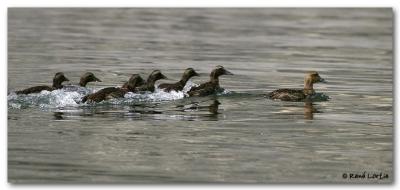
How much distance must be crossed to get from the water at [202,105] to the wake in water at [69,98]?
0.03 metres

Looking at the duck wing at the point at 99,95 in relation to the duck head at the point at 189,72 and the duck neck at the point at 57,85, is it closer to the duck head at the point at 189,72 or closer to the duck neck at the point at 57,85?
the duck neck at the point at 57,85

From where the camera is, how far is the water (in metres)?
13.3

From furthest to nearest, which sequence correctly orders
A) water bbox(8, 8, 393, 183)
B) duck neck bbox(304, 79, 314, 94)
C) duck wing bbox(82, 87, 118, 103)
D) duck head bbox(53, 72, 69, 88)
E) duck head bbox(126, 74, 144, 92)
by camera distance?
duck head bbox(126, 74, 144, 92) < duck neck bbox(304, 79, 314, 94) < duck head bbox(53, 72, 69, 88) < duck wing bbox(82, 87, 118, 103) < water bbox(8, 8, 393, 183)

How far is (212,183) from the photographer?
511 inches

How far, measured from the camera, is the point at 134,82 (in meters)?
18.3

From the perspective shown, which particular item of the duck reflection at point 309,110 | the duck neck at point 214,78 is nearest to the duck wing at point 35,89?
the duck neck at point 214,78

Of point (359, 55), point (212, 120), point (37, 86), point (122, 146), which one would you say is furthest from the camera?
point (359, 55)

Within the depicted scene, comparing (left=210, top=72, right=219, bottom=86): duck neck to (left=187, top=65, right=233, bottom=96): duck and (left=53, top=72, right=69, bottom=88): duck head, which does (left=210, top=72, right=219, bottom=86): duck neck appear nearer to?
(left=187, top=65, right=233, bottom=96): duck

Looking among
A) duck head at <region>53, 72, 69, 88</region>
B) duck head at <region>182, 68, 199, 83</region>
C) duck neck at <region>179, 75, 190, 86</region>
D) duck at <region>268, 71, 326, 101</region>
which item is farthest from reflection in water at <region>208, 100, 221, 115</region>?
duck head at <region>53, 72, 69, 88</region>

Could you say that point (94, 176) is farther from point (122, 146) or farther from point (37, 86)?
point (37, 86)

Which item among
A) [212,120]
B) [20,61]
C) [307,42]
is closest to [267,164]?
[212,120]

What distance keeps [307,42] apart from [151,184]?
10674 mm

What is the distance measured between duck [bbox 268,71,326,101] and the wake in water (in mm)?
993

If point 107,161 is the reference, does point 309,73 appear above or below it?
above
